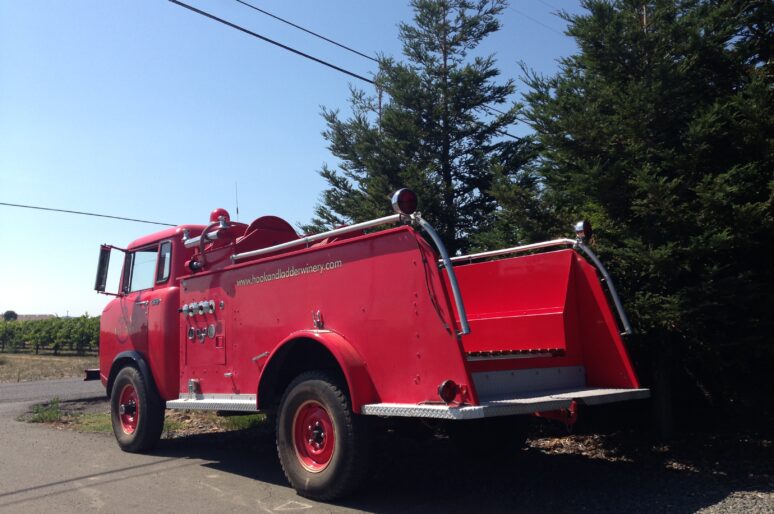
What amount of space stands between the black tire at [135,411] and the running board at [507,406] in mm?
3658

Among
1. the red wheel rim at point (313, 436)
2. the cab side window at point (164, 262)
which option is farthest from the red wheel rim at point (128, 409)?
the red wheel rim at point (313, 436)

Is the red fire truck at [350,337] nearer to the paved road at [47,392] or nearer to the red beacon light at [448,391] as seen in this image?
the red beacon light at [448,391]

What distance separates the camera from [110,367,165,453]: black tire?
7.48m

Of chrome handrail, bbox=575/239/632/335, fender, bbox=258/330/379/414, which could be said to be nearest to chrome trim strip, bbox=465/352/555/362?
chrome handrail, bbox=575/239/632/335

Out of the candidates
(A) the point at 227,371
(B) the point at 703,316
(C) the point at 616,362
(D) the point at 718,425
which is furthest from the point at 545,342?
(A) the point at 227,371

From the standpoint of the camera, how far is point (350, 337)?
17.2 feet

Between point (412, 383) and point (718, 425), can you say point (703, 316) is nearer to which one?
point (718, 425)

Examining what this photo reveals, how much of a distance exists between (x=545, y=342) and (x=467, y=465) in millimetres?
1502

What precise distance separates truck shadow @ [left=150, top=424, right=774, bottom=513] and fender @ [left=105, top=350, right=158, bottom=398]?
100 cm

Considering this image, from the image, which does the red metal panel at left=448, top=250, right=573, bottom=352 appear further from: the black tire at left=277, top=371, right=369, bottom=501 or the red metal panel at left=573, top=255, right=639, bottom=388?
the black tire at left=277, top=371, right=369, bottom=501

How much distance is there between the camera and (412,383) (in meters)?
4.70

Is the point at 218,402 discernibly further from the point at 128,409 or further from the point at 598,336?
the point at 598,336

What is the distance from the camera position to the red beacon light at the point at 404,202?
4.82 meters

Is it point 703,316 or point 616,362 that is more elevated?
point 703,316
